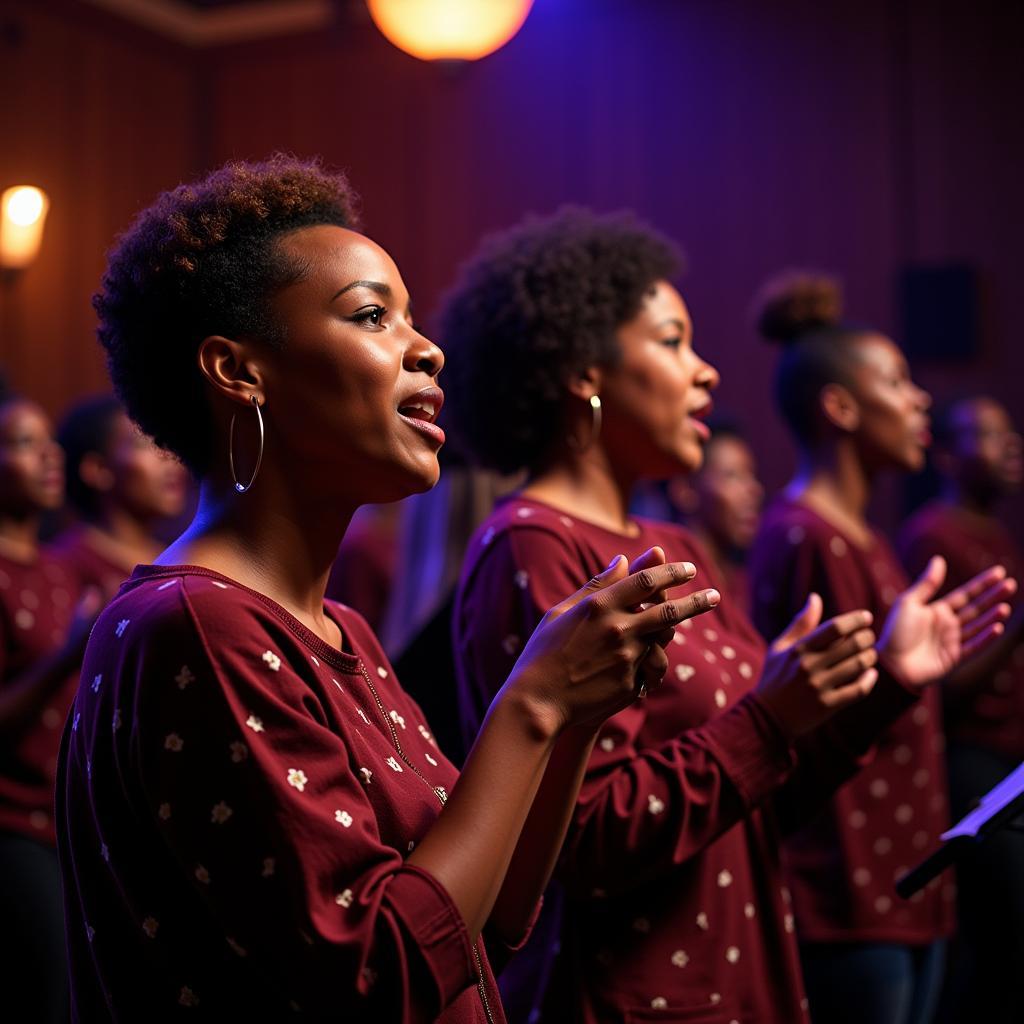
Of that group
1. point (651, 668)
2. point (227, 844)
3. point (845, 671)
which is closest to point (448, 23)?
point (845, 671)

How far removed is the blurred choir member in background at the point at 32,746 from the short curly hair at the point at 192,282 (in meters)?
1.34

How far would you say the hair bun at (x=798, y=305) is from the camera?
3.17 metres

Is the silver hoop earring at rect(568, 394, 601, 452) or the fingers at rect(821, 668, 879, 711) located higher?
the silver hoop earring at rect(568, 394, 601, 452)

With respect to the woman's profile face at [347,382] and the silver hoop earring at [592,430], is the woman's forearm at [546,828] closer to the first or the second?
the woman's profile face at [347,382]

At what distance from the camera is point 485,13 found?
3.58 m

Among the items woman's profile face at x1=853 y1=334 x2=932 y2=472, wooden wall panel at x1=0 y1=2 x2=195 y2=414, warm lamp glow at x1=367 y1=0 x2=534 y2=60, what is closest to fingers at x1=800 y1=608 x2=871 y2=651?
woman's profile face at x1=853 y1=334 x2=932 y2=472

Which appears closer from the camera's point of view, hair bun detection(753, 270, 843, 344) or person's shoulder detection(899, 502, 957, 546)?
hair bun detection(753, 270, 843, 344)

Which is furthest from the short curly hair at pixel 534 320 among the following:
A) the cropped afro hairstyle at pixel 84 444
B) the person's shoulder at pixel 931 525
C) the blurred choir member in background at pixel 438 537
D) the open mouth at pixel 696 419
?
the person's shoulder at pixel 931 525

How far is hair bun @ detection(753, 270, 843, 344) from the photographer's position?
3.17 m

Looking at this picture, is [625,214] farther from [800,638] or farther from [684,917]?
[684,917]

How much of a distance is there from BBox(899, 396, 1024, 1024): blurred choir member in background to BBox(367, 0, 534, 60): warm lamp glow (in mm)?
1860

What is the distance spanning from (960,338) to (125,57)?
4081mm

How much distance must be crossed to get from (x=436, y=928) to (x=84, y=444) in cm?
287

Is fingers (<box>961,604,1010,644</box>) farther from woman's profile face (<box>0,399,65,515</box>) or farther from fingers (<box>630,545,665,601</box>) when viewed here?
woman's profile face (<box>0,399,65,515</box>)
